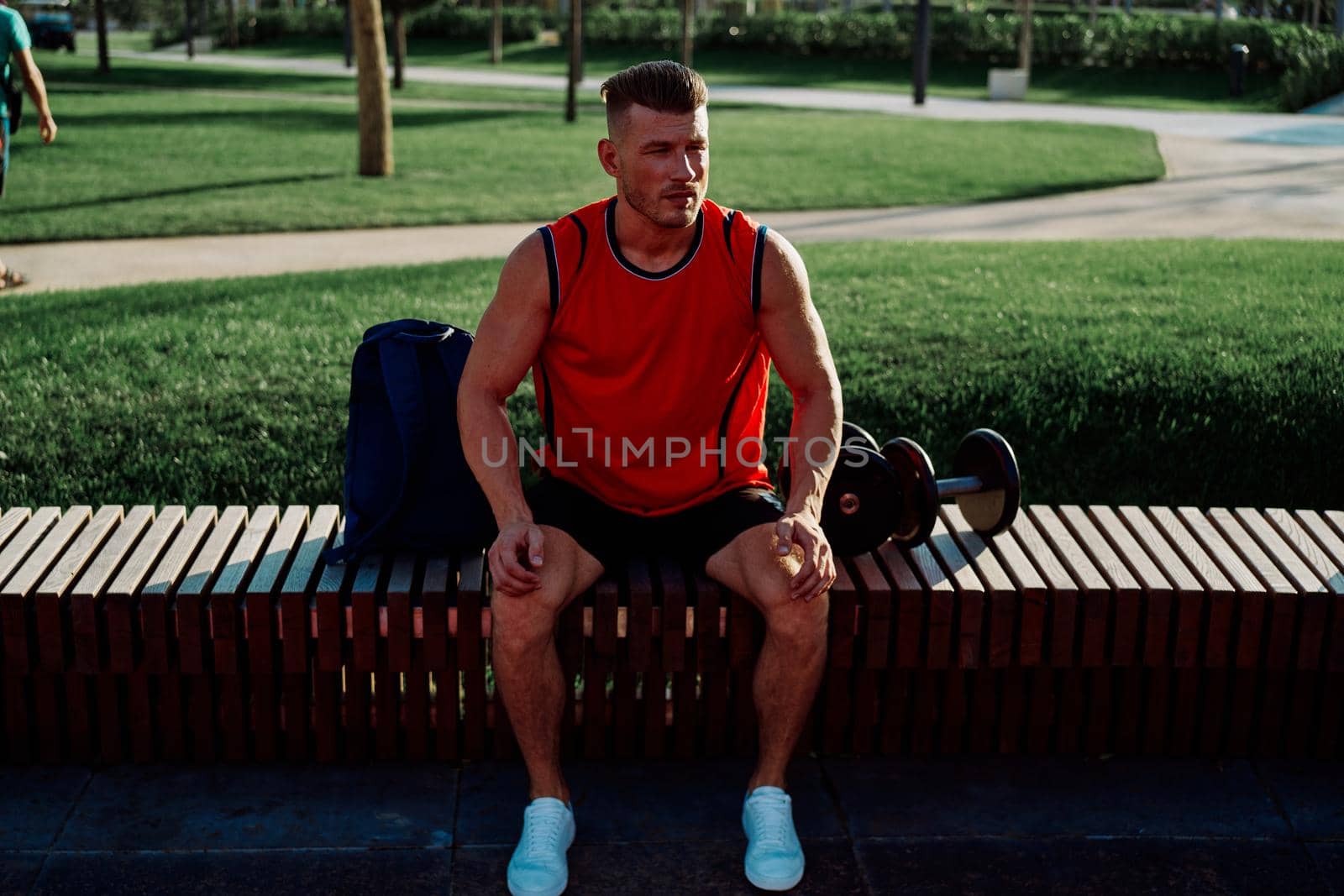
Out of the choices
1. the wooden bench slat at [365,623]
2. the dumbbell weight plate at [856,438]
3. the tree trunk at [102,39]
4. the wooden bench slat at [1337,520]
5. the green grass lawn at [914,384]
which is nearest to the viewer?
the wooden bench slat at [365,623]

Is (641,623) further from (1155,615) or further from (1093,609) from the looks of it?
(1155,615)

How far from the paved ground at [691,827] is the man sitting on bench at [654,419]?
0.53ft

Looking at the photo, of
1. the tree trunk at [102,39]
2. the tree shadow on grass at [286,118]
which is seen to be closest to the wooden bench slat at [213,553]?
the tree shadow on grass at [286,118]

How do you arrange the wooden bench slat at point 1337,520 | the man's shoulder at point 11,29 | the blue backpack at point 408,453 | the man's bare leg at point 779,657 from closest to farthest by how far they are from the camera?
the man's bare leg at point 779,657
the blue backpack at point 408,453
the wooden bench slat at point 1337,520
the man's shoulder at point 11,29

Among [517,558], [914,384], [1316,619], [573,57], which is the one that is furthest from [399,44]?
[1316,619]

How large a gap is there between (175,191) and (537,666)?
1162 centimetres

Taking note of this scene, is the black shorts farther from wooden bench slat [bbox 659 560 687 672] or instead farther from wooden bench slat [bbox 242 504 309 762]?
wooden bench slat [bbox 242 504 309 762]

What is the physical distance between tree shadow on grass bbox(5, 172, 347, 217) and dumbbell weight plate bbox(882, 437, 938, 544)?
10192 mm

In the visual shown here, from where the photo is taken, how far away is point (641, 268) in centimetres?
349

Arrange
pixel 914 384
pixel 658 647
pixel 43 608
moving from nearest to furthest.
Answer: pixel 43 608 → pixel 658 647 → pixel 914 384

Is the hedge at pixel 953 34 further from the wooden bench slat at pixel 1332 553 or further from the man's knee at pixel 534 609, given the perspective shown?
the man's knee at pixel 534 609

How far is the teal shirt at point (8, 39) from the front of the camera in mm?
8625

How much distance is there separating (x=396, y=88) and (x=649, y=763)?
26.8 meters

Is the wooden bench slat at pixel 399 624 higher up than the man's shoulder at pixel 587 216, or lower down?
lower down
